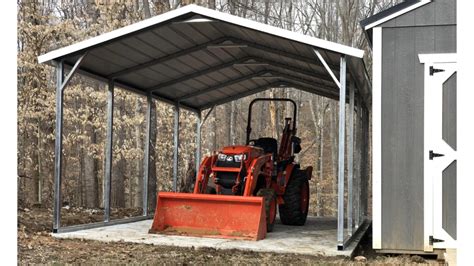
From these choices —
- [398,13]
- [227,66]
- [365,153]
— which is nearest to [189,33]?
[227,66]

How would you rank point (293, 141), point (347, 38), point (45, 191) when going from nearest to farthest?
point (293, 141)
point (347, 38)
point (45, 191)

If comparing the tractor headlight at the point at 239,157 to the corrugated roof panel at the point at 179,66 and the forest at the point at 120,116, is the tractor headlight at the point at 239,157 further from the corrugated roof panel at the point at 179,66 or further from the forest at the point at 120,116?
the corrugated roof panel at the point at 179,66

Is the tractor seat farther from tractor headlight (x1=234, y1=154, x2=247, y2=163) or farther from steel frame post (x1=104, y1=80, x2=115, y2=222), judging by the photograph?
steel frame post (x1=104, y1=80, x2=115, y2=222)

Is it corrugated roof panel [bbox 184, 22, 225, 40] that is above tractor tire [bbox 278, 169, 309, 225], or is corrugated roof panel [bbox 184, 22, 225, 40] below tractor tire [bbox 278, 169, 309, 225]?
above

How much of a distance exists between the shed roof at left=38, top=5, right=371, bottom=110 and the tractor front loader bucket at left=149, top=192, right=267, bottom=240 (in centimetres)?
227

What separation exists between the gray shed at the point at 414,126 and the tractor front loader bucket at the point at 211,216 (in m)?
1.59

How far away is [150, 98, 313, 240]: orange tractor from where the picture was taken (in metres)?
8.41

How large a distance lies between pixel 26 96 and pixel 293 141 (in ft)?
29.4

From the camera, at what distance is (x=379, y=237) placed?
7723 millimetres

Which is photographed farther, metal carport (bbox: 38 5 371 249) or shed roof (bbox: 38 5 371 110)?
shed roof (bbox: 38 5 371 110)

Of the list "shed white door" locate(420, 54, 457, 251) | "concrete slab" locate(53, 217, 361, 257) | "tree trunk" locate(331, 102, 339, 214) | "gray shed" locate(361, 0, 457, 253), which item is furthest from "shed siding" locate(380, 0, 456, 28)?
"tree trunk" locate(331, 102, 339, 214)
